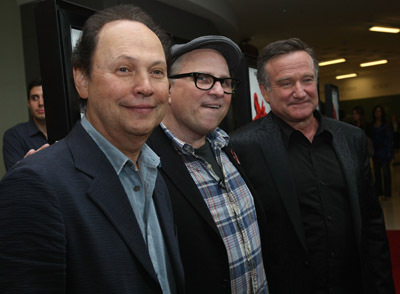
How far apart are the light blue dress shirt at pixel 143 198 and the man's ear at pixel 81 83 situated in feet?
0.21

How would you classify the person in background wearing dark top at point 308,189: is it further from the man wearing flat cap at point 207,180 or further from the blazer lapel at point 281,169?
the man wearing flat cap at point 207,180

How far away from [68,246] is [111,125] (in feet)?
1.05


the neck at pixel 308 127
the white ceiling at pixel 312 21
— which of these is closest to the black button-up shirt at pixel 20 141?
the neck at pixel 308 127

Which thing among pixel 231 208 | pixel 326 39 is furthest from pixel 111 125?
pixel 326 39

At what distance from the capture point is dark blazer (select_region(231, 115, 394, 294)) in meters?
1.66

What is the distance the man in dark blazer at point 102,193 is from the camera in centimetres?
72

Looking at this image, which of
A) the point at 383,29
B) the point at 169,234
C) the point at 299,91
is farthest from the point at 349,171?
the point at 383,29

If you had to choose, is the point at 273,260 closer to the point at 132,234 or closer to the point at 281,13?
the point at 132,234

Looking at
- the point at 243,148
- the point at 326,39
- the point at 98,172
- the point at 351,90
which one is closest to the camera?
the point at 98,172

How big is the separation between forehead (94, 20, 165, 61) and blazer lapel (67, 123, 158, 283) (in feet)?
0.75

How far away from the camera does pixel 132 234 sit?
0.86 metres

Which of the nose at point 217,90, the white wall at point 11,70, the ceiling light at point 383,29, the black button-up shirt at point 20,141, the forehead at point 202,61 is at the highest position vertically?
the ceiling light at point 383,29

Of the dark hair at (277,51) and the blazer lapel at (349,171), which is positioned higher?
the dark hair at (277,51)

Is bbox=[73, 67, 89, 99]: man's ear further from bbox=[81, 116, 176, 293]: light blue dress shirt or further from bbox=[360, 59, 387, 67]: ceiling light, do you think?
bbox=[360, 59, 387, 67]: ceiling light
